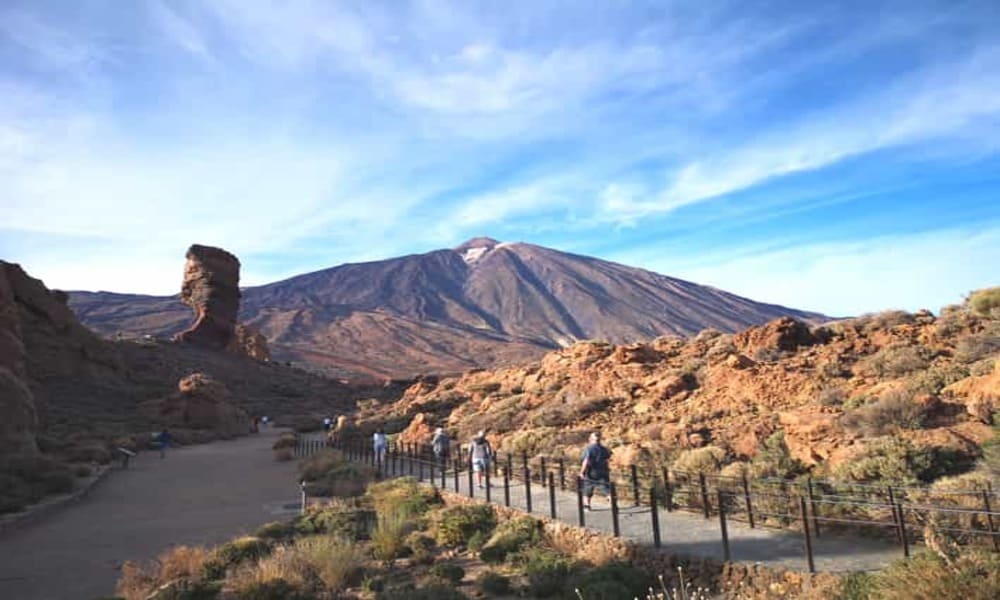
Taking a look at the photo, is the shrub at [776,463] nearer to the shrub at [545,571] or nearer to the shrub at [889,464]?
the shrub at [889,464]

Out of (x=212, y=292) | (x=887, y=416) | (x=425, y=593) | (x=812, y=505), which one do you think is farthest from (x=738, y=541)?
(x=212, y=292)

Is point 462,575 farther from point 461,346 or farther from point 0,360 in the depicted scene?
point 461,346

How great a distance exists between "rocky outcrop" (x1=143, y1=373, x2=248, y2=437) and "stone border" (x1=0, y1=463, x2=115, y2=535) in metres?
18.2

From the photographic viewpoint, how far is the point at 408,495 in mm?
13586

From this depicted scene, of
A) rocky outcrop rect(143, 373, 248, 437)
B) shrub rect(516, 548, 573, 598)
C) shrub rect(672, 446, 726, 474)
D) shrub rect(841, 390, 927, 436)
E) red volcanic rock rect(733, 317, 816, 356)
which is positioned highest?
red volcanic rock rect(733, 317, 816, 356)

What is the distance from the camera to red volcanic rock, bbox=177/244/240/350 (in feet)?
230

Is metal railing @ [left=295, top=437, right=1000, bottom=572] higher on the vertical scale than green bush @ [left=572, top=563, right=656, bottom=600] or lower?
higher

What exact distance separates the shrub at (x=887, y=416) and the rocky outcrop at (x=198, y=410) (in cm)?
3546

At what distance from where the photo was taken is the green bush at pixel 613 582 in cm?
675

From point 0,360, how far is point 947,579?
106 ft

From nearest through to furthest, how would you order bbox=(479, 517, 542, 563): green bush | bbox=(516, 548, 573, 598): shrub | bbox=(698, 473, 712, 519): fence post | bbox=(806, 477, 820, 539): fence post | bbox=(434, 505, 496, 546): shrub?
bbox=(516, 548, 573, 598): shrub
bbox=(806, 477, 820, 539): fence post
bbox=(698, 473, 712, 519): fence post
bbox=(479, 517, 542, 563): green bush
bbox=(434, 505, 496, 546): shrub

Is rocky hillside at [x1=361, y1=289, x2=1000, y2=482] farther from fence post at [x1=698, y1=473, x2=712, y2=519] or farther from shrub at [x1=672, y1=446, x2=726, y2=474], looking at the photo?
fence post at [x1=698, y1=473, x2=712, y2=519]

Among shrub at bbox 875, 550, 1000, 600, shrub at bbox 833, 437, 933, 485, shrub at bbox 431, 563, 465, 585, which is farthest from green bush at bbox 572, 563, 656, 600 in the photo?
shrub at bbox 833, 437, 933, 485

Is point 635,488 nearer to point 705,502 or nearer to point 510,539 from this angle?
point 705,502
